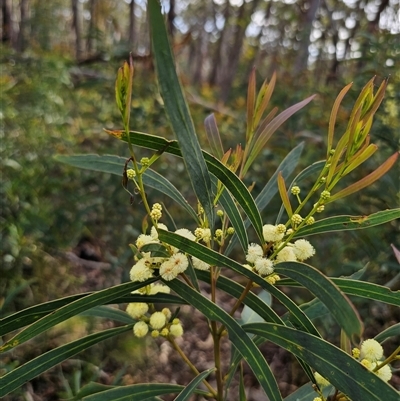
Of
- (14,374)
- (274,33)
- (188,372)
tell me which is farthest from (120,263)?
(274,33)

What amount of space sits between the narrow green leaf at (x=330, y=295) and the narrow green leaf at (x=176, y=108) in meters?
0.11

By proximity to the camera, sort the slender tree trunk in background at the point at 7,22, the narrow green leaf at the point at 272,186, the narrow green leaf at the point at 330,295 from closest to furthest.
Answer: the narrow green leaf at the point at 330,295 → the narrow green leaf at the point at 272,186 → the slender tree trunk in background at the point at 7,22

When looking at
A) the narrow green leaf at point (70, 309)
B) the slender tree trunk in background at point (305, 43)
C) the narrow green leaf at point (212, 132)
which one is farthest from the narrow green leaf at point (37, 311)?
the slender tree trunk in background at point (305, 43)

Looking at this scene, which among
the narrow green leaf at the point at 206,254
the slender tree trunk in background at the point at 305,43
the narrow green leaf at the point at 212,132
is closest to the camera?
the narrow green leaf at the point at 206,254

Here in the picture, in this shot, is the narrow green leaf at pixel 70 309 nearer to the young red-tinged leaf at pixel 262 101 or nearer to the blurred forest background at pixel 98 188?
the young red-tinged leaf at pixel 262 101

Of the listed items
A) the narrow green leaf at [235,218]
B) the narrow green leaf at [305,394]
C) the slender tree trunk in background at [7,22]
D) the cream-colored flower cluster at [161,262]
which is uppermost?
the slender tree trunk in background at [7,22]

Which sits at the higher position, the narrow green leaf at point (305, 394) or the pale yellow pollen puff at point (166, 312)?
the pale yellow pollen puff at point (166, 312)

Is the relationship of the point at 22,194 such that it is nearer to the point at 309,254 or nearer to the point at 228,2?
the point at 309,254

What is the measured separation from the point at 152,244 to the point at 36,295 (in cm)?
152

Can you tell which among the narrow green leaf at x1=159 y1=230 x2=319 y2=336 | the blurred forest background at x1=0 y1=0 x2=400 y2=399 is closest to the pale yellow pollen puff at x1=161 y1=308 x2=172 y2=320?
the narrow green leaf at x1=159 y1=230 x2=319 y2=336

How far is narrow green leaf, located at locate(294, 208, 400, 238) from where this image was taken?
0.52 meters

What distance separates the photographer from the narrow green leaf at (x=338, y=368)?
43 centimetres

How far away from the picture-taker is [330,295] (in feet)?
1.39

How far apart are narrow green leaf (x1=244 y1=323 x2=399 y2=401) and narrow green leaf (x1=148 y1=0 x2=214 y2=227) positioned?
17cm
